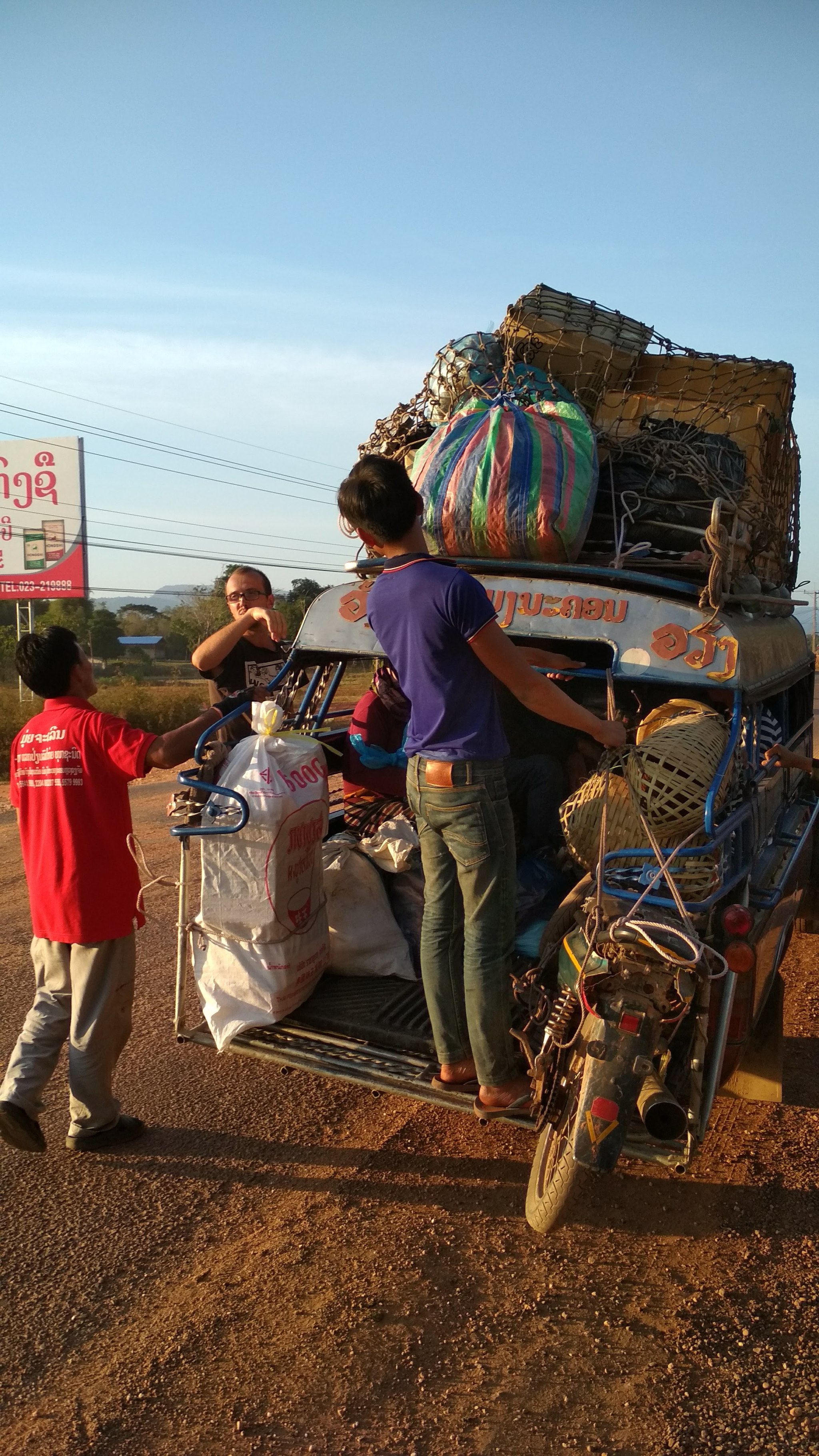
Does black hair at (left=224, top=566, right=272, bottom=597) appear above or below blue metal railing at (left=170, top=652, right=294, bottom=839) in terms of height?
above

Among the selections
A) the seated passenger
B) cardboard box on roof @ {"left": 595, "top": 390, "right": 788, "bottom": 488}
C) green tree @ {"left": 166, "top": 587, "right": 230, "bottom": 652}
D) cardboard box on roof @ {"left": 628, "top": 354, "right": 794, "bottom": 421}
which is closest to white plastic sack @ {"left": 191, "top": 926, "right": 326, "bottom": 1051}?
the seated passenger

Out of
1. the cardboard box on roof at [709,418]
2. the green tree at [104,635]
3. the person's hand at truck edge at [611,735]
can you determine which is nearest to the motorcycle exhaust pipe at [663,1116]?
the person's hand at truck edge at [611,735]

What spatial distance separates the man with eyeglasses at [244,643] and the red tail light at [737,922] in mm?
2414

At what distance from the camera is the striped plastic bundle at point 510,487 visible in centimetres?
407

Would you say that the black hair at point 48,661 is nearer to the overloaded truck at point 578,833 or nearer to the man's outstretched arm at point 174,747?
the man's outstretched arm at point 174,747

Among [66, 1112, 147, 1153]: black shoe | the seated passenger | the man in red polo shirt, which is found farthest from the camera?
the seated passenger

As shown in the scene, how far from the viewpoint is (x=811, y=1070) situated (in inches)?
190

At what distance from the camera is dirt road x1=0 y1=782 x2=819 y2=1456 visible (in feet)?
8.38

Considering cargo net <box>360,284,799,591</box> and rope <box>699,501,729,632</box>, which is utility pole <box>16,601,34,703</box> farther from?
rope <box>699,501,729,632</box>

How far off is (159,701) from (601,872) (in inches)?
930

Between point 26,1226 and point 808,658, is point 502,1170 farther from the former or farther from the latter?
point 808,658

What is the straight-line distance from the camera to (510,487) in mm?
4070

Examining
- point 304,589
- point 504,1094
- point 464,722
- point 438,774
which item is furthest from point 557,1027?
point 304,589

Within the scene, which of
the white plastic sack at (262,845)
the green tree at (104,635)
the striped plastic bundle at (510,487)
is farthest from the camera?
the green tree at (104,635)
